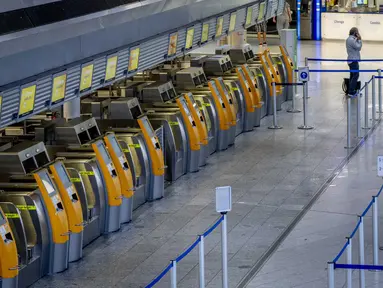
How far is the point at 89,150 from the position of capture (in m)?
15.2

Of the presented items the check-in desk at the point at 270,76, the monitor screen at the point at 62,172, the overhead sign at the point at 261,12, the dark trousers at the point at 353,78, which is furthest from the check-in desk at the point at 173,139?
the dark trousers at the point at 353,78

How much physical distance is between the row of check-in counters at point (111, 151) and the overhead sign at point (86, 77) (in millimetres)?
768

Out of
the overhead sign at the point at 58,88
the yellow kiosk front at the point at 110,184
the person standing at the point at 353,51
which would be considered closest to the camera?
the overhead sign at the point at 58,88

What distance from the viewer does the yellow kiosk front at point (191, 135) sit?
59.7ft

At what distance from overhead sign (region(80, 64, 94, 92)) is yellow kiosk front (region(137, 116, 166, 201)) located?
175cm

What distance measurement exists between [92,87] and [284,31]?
11466mm

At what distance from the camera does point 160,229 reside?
49.8 ft

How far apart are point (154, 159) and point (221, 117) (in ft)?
12.5

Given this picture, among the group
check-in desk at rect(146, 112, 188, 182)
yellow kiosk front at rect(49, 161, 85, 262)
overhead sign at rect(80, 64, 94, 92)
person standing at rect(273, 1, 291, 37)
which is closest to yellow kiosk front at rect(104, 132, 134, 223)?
overhead sign at rect(80, 64, 94, 92)

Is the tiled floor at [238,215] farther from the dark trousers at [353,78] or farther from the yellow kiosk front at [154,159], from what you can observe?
the dark trousers at [353,78]

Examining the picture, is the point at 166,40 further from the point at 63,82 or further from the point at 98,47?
the point at 63,82

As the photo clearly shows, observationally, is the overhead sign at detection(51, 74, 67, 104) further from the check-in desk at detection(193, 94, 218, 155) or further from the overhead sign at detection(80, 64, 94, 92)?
the check-in desk at detection(193, 94, 218, 155)

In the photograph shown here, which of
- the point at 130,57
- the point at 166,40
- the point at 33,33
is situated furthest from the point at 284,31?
the point at 33,33

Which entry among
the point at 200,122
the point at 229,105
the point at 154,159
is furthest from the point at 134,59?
the point at 229,105
